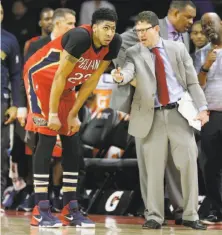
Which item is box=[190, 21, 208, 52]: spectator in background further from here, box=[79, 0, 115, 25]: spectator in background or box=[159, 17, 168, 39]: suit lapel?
box=[79, 0, 115, 25]: spectator in background

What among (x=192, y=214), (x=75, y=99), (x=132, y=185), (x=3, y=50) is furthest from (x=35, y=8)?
(x=192, y=214)

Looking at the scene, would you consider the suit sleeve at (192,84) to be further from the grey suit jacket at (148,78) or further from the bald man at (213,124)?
the bald man at (213,124)

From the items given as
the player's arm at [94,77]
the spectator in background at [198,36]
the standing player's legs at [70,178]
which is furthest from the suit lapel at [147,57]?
the spectator in background at [198,36]

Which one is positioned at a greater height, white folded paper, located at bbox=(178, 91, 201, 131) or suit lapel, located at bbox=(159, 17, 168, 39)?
suit lapel, located at bbox=(159, 17, 168, 39)

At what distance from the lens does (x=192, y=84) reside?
6039 millimetres

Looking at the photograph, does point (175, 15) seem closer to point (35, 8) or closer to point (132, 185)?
point (132, 185)

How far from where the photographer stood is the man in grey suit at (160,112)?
6020 mm

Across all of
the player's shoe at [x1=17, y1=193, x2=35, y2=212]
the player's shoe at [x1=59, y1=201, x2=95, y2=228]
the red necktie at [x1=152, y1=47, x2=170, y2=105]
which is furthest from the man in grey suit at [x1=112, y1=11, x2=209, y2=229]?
the player's shoe at [x1=17, y1=193, x2=35, y2=212]

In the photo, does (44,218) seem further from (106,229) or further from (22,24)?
(22,24)

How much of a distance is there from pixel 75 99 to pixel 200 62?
124 cm

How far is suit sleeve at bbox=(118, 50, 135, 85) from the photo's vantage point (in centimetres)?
586

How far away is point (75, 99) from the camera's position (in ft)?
20.3

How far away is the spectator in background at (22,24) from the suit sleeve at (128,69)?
11.7 feet

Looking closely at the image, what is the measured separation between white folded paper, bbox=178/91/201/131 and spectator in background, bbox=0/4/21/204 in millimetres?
1952
